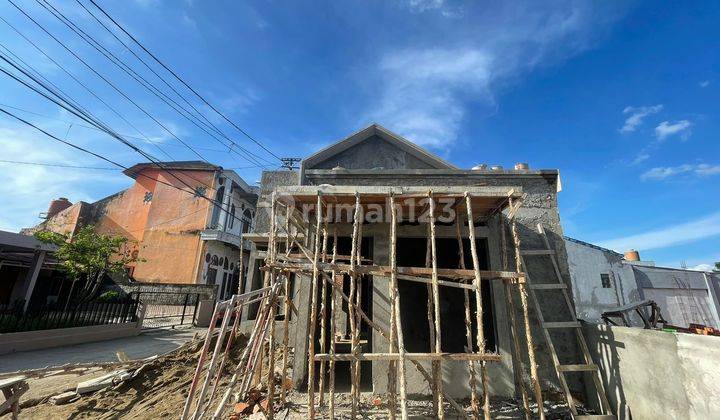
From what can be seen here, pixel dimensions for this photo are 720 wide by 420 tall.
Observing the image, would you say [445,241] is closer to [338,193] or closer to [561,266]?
[561,266]

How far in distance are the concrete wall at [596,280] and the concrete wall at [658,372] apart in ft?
45.7

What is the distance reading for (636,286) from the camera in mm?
18609

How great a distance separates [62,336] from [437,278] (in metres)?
15.3

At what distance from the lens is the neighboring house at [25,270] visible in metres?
12.3

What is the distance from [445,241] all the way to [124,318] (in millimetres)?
15631

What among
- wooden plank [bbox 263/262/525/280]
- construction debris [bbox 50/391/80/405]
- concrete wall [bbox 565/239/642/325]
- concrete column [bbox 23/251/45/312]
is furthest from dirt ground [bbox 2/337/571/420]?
concrete wall [bbox 565/239/642/325]

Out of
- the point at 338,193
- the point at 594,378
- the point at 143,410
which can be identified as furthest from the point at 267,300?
the point at 594,378

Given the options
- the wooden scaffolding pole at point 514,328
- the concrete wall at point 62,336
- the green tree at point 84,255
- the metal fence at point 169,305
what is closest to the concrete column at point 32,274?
the green tree at point 84,255

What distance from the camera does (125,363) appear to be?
7.83 m

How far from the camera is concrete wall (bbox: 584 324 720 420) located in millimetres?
3994

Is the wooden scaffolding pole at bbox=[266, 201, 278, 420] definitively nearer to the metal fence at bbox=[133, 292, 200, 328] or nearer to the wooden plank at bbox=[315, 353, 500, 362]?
the wooden plank at bbox=[315, 353, 500, 362]

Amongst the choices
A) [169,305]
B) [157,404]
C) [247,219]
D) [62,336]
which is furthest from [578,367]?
[247,219]

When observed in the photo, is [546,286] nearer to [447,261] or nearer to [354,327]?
[447,261]

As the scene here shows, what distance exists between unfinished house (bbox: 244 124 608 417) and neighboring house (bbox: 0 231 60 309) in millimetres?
12753
